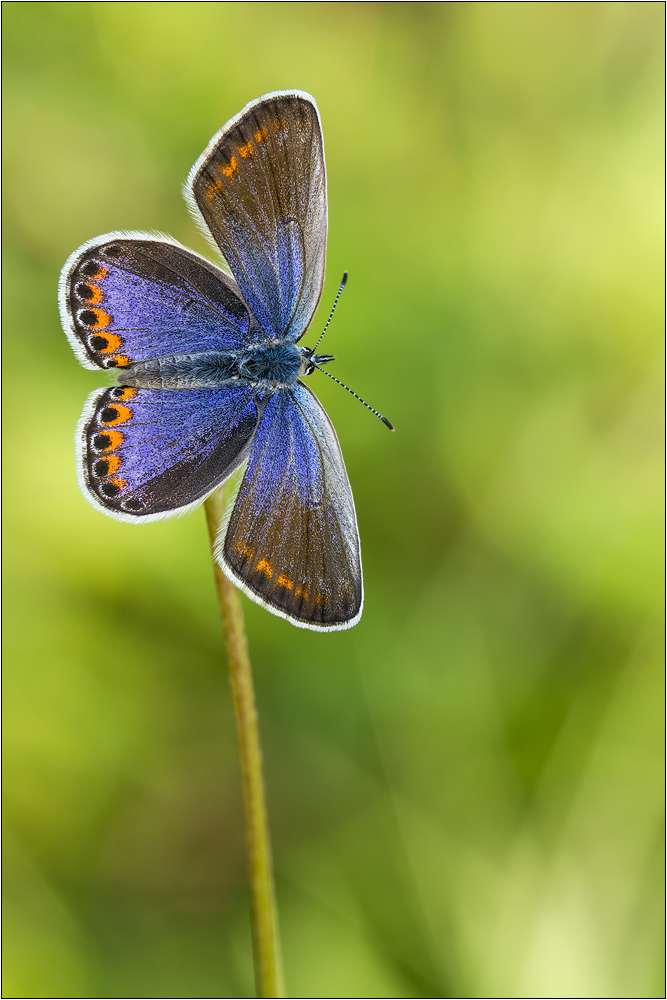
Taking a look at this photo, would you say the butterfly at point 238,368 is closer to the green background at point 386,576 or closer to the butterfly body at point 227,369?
the butterfly body at point 227,369

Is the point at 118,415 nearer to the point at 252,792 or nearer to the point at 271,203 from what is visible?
the point at 271,203

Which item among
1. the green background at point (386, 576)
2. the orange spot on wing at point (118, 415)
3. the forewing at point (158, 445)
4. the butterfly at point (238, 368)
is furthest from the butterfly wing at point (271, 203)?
the green background at point (386, 576)

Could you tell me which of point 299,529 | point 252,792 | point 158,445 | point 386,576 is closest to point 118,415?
point 158,445

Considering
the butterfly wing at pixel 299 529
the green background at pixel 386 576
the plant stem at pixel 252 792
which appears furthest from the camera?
the green background at pixel 386 576

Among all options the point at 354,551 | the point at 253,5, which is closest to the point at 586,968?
the point at 354,551

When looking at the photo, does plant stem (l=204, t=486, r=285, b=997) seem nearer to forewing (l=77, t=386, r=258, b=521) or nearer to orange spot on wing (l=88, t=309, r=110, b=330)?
forewing (l=77, t=386, r=258, b=521)

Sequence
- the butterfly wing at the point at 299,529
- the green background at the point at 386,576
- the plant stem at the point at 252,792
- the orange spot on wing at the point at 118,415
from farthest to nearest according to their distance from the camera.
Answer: the green background at the point at 386,576 < the orange spot on wing at the point at 118,415 < the butterfly wing at the point at 299,529 < the plant stem at the point at 252,792

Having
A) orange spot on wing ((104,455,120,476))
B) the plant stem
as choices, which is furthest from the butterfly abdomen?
the plant stem
